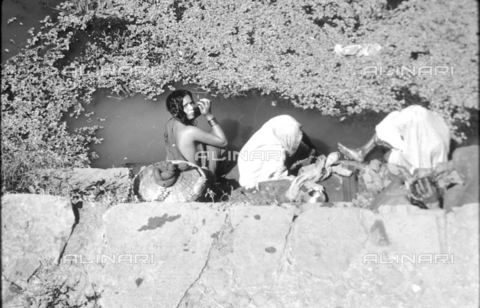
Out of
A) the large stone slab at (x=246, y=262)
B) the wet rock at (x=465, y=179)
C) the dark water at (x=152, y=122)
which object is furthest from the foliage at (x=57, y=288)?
the wet rock at (x=465, y=179)

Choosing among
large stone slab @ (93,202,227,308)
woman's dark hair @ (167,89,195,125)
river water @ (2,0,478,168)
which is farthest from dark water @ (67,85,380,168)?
large stone slab @ (93,202,227,308)

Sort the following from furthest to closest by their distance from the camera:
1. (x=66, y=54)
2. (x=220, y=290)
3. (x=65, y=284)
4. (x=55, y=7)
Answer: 1. (x=55, y=7)
2. (x=66, y=54)
3. (x=65, y=284)
4. (x=220, y=290)

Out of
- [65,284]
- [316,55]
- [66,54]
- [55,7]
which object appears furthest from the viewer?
[55,7]

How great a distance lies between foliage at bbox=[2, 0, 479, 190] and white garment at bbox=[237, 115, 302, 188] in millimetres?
598

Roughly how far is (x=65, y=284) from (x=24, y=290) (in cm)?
24

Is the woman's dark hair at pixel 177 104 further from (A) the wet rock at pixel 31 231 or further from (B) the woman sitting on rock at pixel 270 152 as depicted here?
(A) the wet rock at pixel 31 231

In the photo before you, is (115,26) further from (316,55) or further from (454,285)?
(454,285)

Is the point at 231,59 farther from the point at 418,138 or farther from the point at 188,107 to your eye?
the point at 418,138

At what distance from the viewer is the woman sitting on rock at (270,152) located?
3486 millimetres

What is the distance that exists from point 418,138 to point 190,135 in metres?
1.69

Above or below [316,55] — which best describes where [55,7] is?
above

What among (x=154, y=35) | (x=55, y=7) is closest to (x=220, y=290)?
(x=154, y=35)

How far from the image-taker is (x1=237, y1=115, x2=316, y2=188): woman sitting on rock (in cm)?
349

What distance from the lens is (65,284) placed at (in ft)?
9.25
